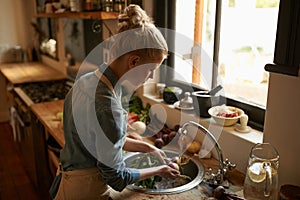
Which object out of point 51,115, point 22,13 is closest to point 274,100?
point 51,115

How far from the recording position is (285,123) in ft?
3.81

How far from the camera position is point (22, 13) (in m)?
4.80

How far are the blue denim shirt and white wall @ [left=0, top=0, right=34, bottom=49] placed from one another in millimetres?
4030

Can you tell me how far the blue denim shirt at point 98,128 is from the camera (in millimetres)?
1075

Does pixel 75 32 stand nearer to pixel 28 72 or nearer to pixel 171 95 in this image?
pixel 28 72

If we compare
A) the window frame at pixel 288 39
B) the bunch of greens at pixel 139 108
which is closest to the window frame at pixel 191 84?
the bunch of greens at pixel 139 108

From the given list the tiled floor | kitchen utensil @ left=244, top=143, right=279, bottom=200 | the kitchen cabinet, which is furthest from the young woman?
the tiled floor

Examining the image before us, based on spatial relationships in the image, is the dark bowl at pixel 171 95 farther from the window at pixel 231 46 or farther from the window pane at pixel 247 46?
the window pane at pixel 247 46

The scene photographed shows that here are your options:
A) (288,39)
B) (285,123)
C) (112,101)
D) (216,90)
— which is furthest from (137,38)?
(216,90)

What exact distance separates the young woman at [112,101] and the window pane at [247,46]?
0.65 metres

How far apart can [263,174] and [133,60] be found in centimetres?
61

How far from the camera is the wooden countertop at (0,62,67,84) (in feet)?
11.2

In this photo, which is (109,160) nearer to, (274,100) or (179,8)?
(274,100)

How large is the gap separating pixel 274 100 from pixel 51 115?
162 cm
